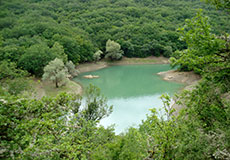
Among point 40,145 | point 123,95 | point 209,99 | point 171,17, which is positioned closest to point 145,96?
point 123,95

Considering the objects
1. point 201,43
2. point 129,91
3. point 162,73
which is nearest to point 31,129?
point 201,43

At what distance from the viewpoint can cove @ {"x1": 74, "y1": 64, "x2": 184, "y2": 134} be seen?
20.7 m

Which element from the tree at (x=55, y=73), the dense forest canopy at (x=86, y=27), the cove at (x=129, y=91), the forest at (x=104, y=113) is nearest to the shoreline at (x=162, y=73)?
the cove at (x=129, y=91)

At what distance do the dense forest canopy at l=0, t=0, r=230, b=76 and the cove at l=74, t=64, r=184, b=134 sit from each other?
8.25 meters

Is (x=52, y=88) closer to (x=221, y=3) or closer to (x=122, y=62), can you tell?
(x=221, y=3)

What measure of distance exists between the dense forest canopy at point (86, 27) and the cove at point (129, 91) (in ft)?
27.1

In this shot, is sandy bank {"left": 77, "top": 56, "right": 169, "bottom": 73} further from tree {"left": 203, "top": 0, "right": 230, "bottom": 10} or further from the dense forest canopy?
tree {"left": 203, "top": 0, "right": 230, "bottom": 10}

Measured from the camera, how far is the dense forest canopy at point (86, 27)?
3588 centimetres

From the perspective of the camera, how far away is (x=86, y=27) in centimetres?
6575

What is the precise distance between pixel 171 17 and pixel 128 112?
6954cm

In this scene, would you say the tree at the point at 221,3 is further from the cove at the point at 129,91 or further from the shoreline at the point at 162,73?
the shoreline at the point at 162,73

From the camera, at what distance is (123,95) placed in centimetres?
2933

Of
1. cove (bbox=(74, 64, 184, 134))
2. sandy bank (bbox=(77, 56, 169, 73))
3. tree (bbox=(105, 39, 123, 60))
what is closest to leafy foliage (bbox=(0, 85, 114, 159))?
cove (bbox=(74, 64, 184, 134))

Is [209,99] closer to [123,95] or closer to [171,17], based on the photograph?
[123,95]
